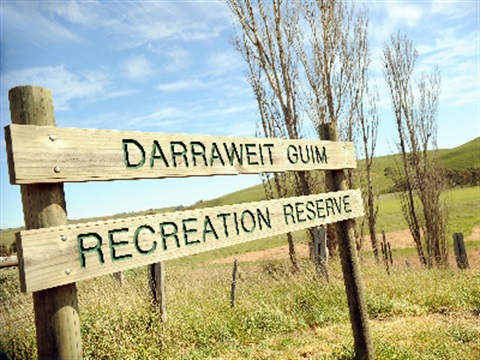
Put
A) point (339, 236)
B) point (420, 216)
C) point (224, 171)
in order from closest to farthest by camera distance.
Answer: point (224, 171) → point (339, 236) → point (420, 216)

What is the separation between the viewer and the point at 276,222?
3.21 meters

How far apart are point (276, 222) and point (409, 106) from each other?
10.4 meters

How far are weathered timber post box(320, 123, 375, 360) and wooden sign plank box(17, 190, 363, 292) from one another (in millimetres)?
843

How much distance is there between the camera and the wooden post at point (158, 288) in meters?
5.65

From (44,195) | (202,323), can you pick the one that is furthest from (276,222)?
(202,323)

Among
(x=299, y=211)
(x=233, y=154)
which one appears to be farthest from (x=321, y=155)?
(x=233, y=154)

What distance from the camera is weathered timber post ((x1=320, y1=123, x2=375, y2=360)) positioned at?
3746mm

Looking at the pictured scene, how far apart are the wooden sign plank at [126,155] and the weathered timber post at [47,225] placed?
80 millimetres

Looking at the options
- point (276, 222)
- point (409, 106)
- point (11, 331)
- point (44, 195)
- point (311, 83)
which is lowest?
point (11, 331)

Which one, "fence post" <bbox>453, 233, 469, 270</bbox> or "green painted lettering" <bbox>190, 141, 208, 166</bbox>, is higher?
"green painted lettering" <bbox>190, 141, 208, 166</bbox>

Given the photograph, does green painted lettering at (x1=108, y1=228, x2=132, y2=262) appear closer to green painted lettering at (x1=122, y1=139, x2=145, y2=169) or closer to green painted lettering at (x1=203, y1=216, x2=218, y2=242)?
green painted lettering at (x1=122, y1=139, x2=145, y2=169)

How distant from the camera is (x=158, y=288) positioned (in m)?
5.79

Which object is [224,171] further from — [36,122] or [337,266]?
[337,266]

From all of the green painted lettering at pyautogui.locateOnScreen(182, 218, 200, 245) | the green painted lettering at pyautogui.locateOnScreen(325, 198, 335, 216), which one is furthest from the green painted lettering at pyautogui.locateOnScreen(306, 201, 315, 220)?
the green painted lettering at pyautogui.locateOnScreen(182, 218, 200, 245)
